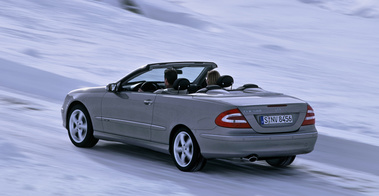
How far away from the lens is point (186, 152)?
7270 millimetres

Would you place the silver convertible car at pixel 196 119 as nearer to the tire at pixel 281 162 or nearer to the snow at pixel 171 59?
the tire at pixel 281 162

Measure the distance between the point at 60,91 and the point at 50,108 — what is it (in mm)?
1864

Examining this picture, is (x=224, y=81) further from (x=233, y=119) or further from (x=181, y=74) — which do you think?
(x=233, y=119)

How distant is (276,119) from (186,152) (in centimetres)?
104

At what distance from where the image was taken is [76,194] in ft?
18.7

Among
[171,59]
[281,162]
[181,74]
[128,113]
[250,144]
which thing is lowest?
[281,162]


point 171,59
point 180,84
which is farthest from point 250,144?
point 171,59

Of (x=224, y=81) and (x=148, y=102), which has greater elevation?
(x=224, y=81)

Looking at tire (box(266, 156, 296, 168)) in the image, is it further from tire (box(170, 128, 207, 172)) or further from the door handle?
the door handle

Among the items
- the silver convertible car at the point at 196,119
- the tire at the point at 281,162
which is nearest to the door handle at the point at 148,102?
the silver convertible car at the point at 196,119

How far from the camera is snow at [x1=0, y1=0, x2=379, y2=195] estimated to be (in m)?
6.76

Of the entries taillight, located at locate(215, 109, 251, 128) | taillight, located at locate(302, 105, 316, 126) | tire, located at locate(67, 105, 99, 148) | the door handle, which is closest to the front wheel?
taillight, located at locate(302, 105, 316, 126)

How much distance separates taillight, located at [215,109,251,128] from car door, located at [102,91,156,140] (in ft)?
3.75

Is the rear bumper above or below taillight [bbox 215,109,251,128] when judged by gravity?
below
